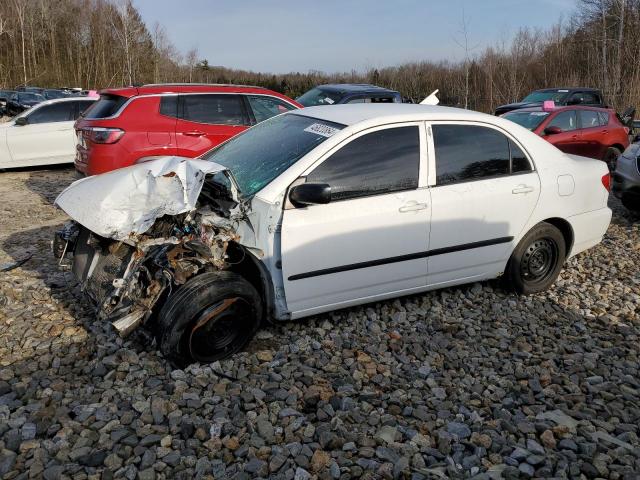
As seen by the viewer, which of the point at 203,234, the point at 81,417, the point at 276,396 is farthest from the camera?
the point at 203,234

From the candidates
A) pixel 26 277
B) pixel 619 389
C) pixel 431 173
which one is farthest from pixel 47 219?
pixel 619 389

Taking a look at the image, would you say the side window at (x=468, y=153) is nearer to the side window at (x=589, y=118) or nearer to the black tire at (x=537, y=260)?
the black tire at (x=537, y=260)

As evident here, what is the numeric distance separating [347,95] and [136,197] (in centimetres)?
856

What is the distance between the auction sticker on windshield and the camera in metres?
3.91

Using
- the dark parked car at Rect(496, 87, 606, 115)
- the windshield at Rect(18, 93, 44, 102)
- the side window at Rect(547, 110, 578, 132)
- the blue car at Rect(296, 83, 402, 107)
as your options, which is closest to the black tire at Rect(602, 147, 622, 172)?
the side window at Rect(547, 110, 578, 132)

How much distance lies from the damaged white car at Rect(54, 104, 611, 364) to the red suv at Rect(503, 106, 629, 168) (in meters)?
5.90

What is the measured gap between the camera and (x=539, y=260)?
4.80 m

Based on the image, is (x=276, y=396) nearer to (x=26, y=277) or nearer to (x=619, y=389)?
(x=619, y=389)

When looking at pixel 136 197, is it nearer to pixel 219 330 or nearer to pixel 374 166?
pixel 219 330

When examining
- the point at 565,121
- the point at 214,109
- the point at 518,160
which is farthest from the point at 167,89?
the point at 565,121

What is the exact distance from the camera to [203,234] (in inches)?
137

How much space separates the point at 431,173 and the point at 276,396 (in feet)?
6.70

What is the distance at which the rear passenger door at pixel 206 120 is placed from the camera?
288 inches

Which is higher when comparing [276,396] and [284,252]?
[284,252]
